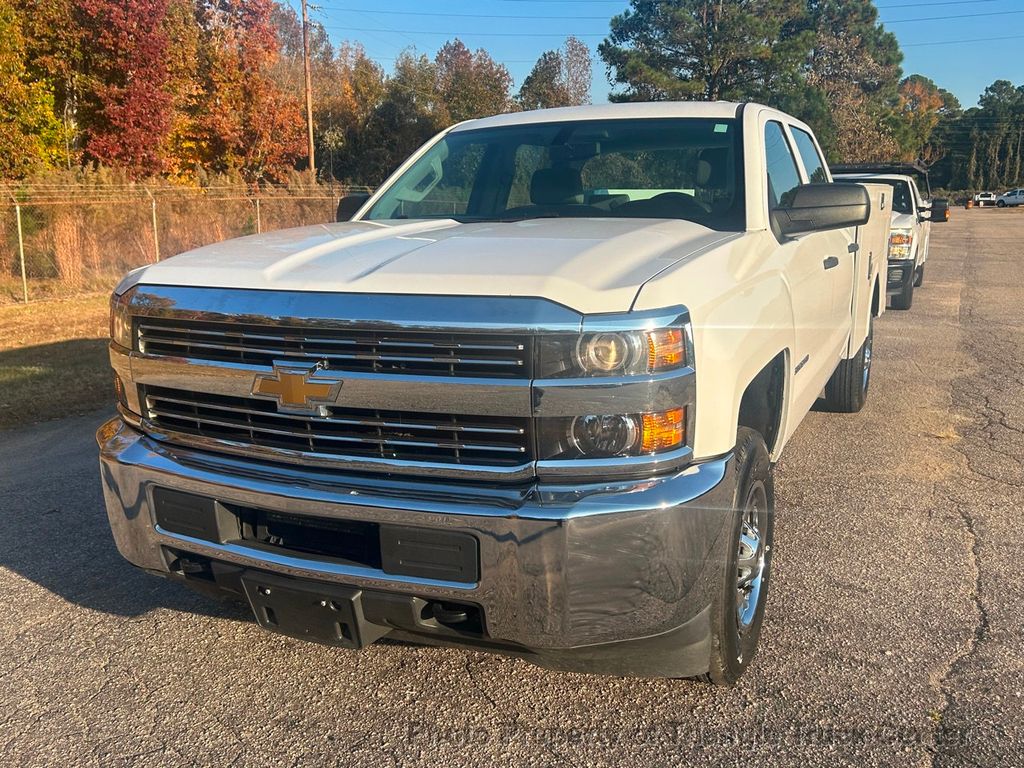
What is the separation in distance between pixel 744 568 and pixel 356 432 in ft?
4.74

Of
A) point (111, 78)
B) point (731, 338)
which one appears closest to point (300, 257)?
point (731, 338)

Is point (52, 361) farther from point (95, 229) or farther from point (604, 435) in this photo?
point (604, 435)

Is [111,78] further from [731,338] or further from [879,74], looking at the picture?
[879,74]

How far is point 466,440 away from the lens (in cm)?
251

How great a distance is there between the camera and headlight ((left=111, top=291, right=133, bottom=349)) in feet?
9.94

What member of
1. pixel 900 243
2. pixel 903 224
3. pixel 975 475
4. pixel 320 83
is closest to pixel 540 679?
pixel 975 475

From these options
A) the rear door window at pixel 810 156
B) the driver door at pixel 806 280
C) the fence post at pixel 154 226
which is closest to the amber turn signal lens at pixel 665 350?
the driver door at pixel 806 280

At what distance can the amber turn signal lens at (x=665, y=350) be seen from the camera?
7.96ft

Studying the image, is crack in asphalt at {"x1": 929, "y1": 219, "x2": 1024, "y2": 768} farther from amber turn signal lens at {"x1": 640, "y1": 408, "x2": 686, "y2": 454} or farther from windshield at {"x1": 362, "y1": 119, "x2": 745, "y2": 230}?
windshield at {"x1": 362, "y1": 119, "x2": 745, "y2": 230}

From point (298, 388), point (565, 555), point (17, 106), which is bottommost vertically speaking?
point (565, 555)

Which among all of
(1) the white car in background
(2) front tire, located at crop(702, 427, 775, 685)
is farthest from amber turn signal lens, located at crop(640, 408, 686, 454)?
(1) the white car in background

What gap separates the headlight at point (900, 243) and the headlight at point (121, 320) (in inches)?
435

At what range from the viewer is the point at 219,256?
314 centimetres

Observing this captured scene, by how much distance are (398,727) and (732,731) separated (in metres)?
1.04
